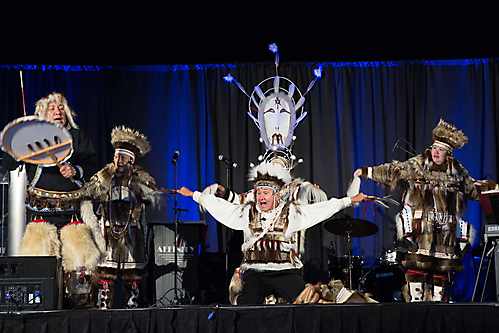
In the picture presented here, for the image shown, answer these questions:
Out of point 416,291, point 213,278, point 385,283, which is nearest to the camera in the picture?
point 416,291

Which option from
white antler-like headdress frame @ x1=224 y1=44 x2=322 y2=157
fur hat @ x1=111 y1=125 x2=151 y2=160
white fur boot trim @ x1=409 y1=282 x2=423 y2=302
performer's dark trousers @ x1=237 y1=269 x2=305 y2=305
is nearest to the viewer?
performer's dark trousers @ x1=237 y1=269 x2=305 y2=305

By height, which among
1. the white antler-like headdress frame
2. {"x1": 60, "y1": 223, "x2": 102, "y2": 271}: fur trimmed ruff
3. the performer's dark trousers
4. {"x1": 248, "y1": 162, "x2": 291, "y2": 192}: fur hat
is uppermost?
the white antler-like headdress frame

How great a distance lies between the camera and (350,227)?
17.6 ft

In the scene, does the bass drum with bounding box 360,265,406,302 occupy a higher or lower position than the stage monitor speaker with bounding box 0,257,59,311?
lower

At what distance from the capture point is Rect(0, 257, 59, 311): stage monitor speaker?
3521 millimetres

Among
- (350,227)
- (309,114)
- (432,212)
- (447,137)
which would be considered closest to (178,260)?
(350,227)

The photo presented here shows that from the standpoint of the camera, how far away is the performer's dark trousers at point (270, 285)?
4.51 metres

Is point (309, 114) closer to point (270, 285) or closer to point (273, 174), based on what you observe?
point (273, 174)

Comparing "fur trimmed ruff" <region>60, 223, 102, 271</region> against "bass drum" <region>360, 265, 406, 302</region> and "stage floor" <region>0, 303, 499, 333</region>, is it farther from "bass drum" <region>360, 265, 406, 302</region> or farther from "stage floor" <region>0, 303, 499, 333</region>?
"bass drum" <region>360, 265, 406, 302</region>

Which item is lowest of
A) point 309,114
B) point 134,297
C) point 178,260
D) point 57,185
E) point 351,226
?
point 134,297

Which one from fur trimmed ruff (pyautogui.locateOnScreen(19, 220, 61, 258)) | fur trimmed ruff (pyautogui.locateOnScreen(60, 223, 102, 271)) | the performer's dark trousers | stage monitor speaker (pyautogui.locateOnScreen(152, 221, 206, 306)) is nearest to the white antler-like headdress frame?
stage monitor speaker (pyautogui.locateOnScreen(152, 221, 206, 306))

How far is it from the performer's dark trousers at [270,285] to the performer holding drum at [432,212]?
43.4 inches

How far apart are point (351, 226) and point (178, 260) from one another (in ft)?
5.96

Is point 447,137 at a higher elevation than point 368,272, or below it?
higher
